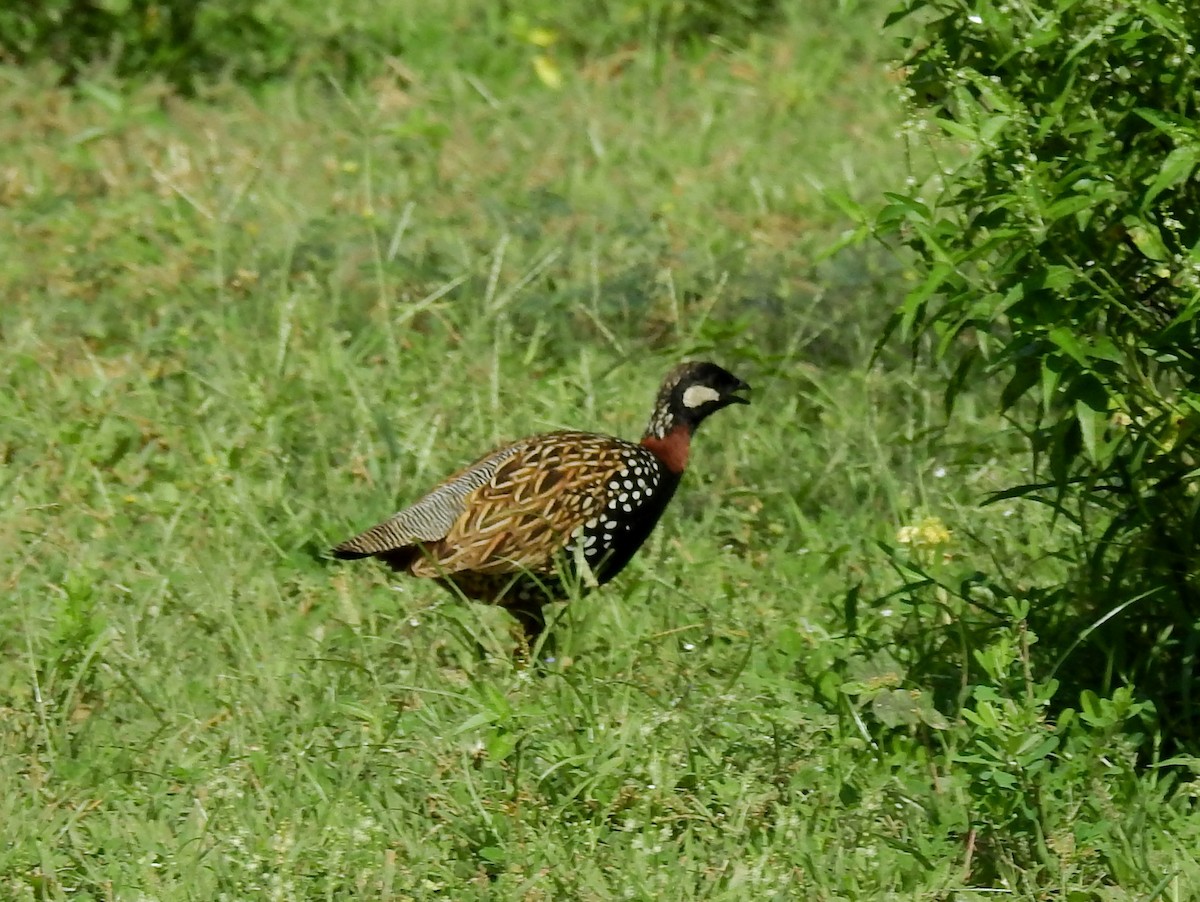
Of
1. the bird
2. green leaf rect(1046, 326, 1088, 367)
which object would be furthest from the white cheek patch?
green leaf rect(1046, 326, 1088, 367)

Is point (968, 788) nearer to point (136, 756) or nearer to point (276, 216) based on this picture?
point (136, 756)

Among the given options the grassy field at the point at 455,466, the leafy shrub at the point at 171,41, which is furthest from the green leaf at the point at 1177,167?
the leafy shrub at the point at 171,41

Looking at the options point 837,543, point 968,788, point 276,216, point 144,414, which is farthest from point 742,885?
point 276,216

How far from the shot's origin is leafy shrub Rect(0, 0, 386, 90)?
9867mm

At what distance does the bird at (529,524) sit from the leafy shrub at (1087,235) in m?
1.29

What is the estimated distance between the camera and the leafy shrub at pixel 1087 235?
13.5 ft

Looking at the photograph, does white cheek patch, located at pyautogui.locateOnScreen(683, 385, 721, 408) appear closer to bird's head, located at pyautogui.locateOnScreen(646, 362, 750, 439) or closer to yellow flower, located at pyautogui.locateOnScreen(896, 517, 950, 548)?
bird's head, located at pyautogui.locateOnScreen(646, 362, 750, 439)

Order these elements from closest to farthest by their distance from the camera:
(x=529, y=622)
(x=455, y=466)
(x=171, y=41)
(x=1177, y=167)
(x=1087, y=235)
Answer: (x=1177, y=167)
(x=1087, y=235)
(x=529, y=622)
(x=455, y=466)
(x=171, y=41)

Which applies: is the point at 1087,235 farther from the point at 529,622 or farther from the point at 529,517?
the point at 529,622

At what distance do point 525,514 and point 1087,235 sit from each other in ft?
5.89

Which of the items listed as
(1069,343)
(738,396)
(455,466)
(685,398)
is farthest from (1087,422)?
(455,466)

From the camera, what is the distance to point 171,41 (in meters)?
10.1

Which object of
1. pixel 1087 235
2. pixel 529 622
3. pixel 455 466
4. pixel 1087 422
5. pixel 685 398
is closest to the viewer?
pixel 1087 422

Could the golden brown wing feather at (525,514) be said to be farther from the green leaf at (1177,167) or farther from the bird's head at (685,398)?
the green leaf at (1177,167)
